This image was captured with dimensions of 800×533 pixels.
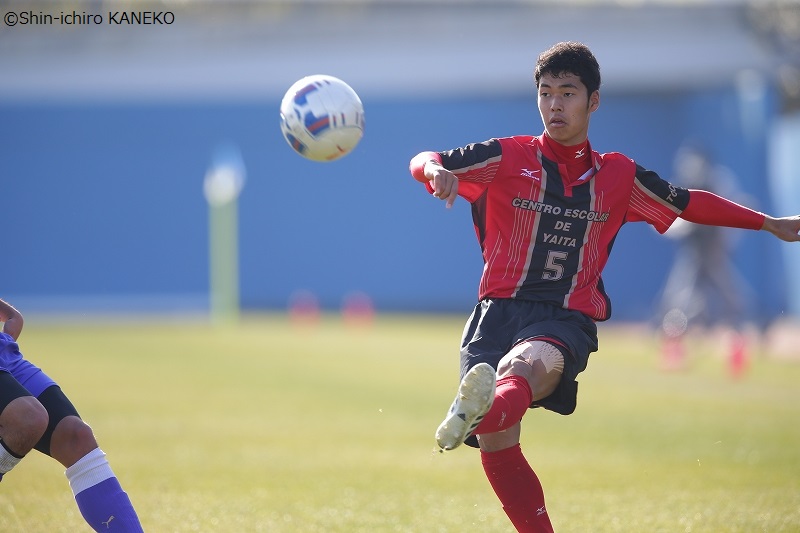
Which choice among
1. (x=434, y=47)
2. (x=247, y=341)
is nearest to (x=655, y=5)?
(x=434, y=47)

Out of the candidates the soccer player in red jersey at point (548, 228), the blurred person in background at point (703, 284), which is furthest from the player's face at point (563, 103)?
the blurred person in background at point (703, 284)

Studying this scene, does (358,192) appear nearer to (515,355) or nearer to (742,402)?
(742,402)

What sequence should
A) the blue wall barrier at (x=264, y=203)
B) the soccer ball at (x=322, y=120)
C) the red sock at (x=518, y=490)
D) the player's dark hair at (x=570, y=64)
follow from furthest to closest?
1. the blue wall barrier at (x=264, y=203)
2. the soccer ball at (x=322, y=120)
3. the player's dark hair at (x=570, y=64)
4. the red sock at (x=518, y=490)

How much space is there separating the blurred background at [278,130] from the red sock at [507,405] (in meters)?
24.9

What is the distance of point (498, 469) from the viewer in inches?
190

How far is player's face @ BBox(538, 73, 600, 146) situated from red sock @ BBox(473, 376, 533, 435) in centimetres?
117

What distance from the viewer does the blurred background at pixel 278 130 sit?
2991 centimetres

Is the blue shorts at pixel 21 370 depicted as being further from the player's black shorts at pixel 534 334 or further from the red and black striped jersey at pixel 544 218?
the red and black striped jersey at pixel 544 218

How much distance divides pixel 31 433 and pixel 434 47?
26.9 m

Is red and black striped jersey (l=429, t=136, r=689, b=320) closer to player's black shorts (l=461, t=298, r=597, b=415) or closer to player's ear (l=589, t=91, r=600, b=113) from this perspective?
player's black shorts (l=461, t=298, r=597, b=415)

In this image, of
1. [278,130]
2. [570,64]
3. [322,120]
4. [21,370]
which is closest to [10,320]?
[21,370]

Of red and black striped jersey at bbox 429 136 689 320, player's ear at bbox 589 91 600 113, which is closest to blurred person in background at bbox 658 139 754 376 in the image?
red and black striped jersey at bbox 429 136 689 320

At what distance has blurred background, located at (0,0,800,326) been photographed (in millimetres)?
29906

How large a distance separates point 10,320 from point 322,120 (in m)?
1.75
